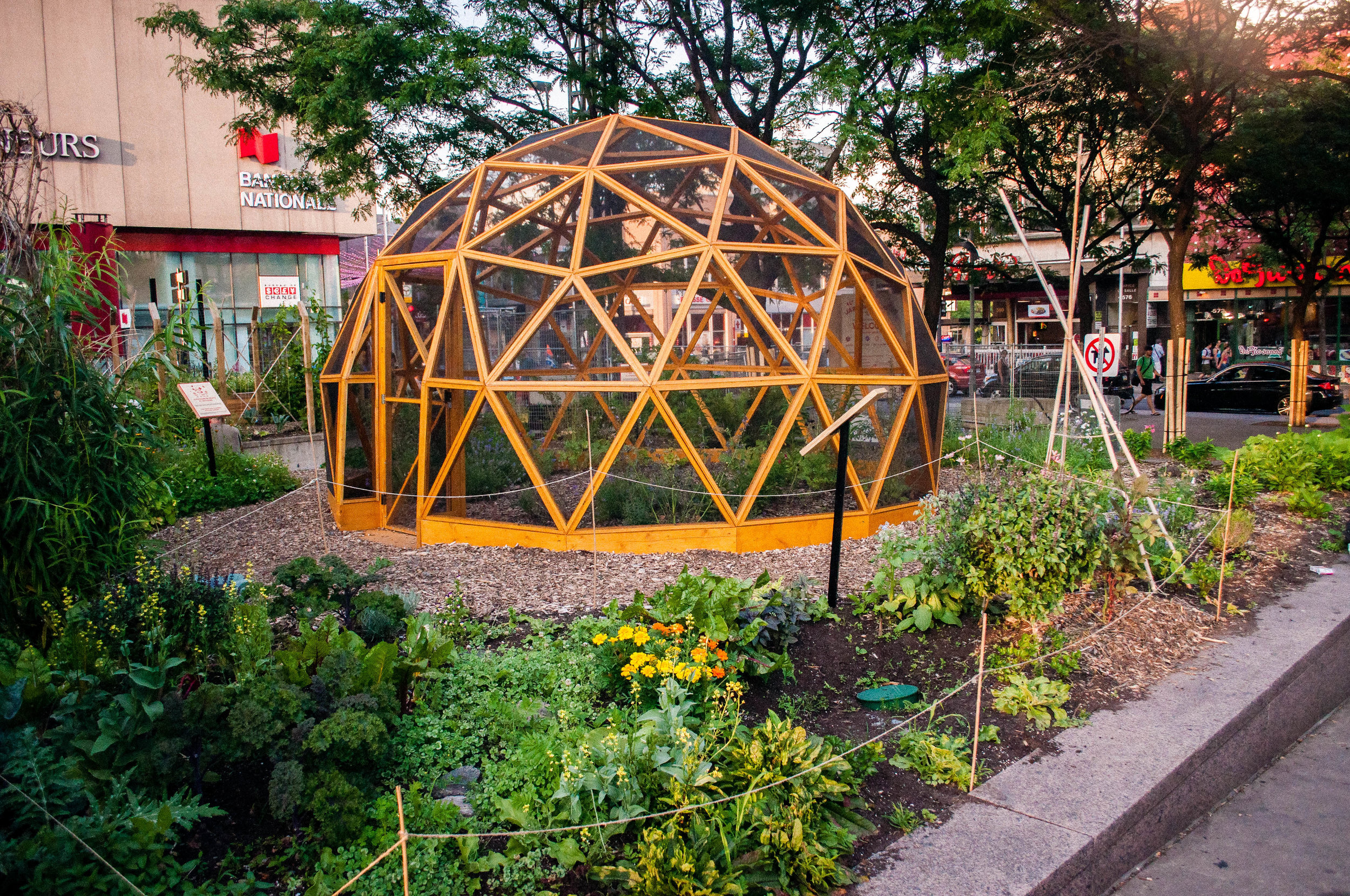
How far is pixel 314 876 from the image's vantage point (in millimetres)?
3221

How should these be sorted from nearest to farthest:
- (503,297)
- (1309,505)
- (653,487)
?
(653,487) → (1309,505) → (503,297)

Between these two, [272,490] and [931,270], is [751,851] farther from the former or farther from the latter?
[931,270]

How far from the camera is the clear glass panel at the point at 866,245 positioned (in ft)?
31.6

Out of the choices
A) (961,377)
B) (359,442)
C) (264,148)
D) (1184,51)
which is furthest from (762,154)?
(264,148)

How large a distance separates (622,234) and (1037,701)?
25.7 feet

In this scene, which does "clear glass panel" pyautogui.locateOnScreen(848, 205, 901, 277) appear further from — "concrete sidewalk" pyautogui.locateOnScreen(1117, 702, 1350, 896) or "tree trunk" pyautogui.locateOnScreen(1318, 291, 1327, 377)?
"tree trunk" pyautogui.locateOnScreen(1318, 291, 1327, 377)

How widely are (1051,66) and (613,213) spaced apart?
30.7ft

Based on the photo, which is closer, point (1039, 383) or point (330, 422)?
point (330, 422)

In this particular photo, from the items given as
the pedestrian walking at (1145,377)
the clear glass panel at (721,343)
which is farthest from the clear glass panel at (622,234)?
the pedestrian walking at (1145,377)

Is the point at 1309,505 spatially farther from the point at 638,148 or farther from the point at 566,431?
the point at 638,148

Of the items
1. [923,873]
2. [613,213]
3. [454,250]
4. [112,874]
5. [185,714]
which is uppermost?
[613,213]

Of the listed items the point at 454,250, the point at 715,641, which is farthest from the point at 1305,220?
the point at 715,641

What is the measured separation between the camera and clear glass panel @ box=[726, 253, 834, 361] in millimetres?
10383

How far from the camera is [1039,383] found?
22.9m
